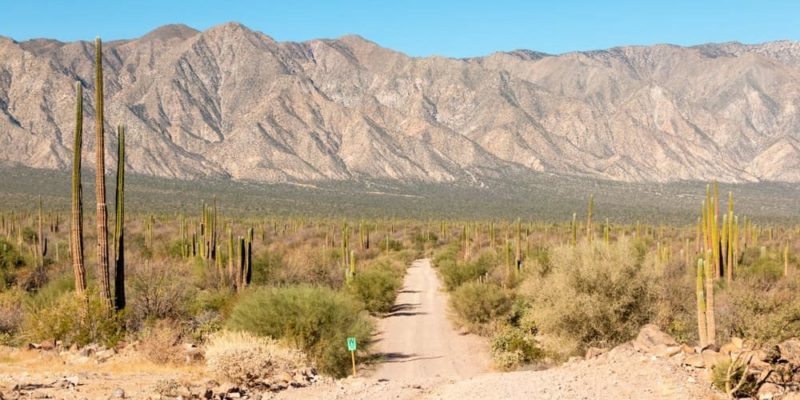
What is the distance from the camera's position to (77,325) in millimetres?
15742

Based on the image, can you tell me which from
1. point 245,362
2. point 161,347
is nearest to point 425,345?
point 161,347

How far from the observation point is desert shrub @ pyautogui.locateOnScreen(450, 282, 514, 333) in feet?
90.5

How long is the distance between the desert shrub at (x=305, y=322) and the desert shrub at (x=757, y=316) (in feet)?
26.5

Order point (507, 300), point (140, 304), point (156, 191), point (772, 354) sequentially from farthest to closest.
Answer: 1. point (156, 191)
2. point (507, 300)
3. point (140, 304)
4. point (772, 354)

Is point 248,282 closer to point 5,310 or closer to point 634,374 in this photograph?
point 5,310

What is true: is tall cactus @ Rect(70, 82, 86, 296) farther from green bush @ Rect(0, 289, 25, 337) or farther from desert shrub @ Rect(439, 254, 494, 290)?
desert shrub @ Rect(439, 254, 494, 290)

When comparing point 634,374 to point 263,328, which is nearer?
point 634,374

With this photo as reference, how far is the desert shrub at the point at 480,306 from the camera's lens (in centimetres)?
2758

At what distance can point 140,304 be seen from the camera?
18703 millimetres

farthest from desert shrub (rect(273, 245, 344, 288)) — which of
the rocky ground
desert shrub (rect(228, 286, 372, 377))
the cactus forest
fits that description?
the rocky ground

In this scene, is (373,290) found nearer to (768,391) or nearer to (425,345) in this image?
(425,345)

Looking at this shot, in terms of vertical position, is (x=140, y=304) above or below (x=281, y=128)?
below

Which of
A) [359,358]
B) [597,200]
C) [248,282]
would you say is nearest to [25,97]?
[597,200]

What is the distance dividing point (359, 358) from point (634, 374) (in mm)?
8209
